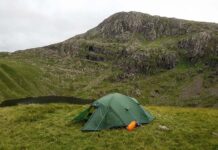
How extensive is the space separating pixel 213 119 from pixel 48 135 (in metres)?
15.2

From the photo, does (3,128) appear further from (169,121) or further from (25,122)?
(169,121)

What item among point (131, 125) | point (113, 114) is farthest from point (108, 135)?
point (113, 114)

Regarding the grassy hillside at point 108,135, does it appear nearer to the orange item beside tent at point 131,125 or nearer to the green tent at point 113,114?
the orange item beside tent at point 131,125

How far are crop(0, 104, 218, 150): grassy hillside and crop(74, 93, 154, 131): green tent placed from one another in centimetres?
83

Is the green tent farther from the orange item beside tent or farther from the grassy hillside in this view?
the grassy hillside

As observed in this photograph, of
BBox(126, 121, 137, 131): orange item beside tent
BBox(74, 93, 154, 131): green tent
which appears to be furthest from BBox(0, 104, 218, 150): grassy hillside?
BBox(74, 93, 154, 131): green tent

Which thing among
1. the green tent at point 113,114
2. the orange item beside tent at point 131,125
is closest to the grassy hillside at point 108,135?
the orange item beside tent at point 131,125

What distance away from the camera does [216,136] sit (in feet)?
79.2

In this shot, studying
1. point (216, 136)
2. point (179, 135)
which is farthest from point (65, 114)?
point (216, 136)

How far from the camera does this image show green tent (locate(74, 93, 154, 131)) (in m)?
25.9

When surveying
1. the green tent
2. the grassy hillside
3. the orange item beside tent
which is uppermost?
the green tent

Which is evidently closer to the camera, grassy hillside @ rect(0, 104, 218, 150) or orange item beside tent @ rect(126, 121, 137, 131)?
grassy hillside @ rect(0, 104, 218, 150)

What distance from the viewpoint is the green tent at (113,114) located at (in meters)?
25.9

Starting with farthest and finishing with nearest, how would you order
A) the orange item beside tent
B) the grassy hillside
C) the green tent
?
the green tent, the orange item beside tent, the grassy hillside
